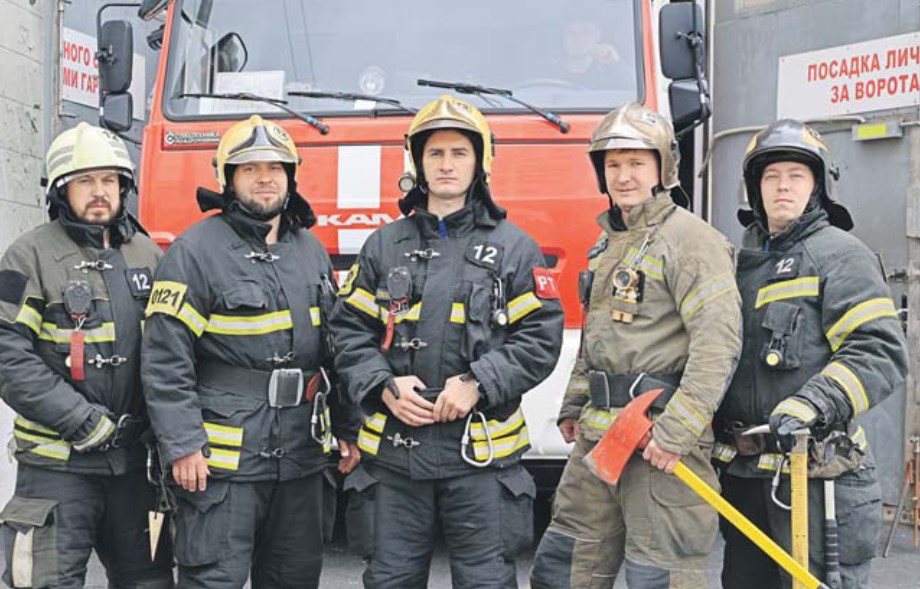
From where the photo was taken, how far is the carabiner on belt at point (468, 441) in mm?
3502

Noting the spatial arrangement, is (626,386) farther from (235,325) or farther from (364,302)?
(235,325)

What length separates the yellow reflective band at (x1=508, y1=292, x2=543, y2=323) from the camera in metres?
3.57

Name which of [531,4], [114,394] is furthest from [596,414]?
[531,4]

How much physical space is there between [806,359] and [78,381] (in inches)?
92.1

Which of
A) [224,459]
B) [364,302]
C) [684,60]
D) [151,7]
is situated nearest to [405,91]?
[684,60]

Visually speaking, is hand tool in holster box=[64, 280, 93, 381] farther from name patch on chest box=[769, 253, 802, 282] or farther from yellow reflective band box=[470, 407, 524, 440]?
name patch on chest box=[769, 253, 802, 282]

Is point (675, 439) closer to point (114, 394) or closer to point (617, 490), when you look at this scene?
point (617, 490)

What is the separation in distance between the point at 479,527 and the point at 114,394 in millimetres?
1303

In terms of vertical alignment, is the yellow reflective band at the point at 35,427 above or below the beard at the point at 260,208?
below

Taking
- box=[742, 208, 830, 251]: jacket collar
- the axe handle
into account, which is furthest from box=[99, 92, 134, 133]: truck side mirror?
the axe handle

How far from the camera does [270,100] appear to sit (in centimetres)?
517

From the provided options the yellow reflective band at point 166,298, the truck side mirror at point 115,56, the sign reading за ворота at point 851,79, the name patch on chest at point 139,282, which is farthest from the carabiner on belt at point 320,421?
the sign reading за ворота at point 851,79

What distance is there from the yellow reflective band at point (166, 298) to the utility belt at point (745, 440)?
1.81 metres

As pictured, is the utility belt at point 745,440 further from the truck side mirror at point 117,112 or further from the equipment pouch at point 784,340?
the truck side mirror at point 117,112
